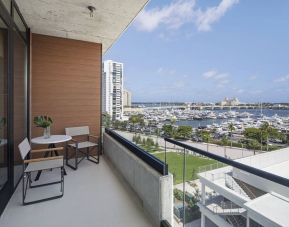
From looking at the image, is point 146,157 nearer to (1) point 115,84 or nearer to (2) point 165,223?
(2) point 165,223

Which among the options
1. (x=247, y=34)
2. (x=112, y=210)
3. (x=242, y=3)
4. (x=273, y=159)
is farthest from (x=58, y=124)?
(x=247, y=34)

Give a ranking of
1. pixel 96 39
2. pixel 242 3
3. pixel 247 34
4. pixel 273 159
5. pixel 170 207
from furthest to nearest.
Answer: pixel 247 34
pixel 242 3
pixel 273 159
pixel 96 39
pixel 170 207

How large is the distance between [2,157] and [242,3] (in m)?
43.6

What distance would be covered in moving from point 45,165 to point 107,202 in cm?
109

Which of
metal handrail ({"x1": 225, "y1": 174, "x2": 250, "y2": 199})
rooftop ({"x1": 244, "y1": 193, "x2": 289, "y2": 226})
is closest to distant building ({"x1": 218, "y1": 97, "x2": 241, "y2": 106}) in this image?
metal handrail ({"x1": 225, "y1": 174, "x2": 250, "y2": 199})

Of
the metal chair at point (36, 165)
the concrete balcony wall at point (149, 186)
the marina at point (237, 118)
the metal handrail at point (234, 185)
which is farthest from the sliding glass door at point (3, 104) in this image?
the marina at point (237, 118)

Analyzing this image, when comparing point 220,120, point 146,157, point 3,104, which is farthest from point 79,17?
point 220,120

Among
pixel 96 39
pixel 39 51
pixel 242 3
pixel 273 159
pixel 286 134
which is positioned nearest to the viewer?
pixel 39 51

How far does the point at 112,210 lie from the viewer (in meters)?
2.32

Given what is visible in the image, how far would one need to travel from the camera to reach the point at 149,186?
2.19 meters

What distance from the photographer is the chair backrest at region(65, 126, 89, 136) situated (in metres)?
4.26

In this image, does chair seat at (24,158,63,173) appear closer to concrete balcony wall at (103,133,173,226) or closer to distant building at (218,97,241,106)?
concrete balcony wall at (103,133,173,226)

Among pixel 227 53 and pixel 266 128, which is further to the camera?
pixel 227 53

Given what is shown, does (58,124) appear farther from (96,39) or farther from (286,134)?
(286,134)
